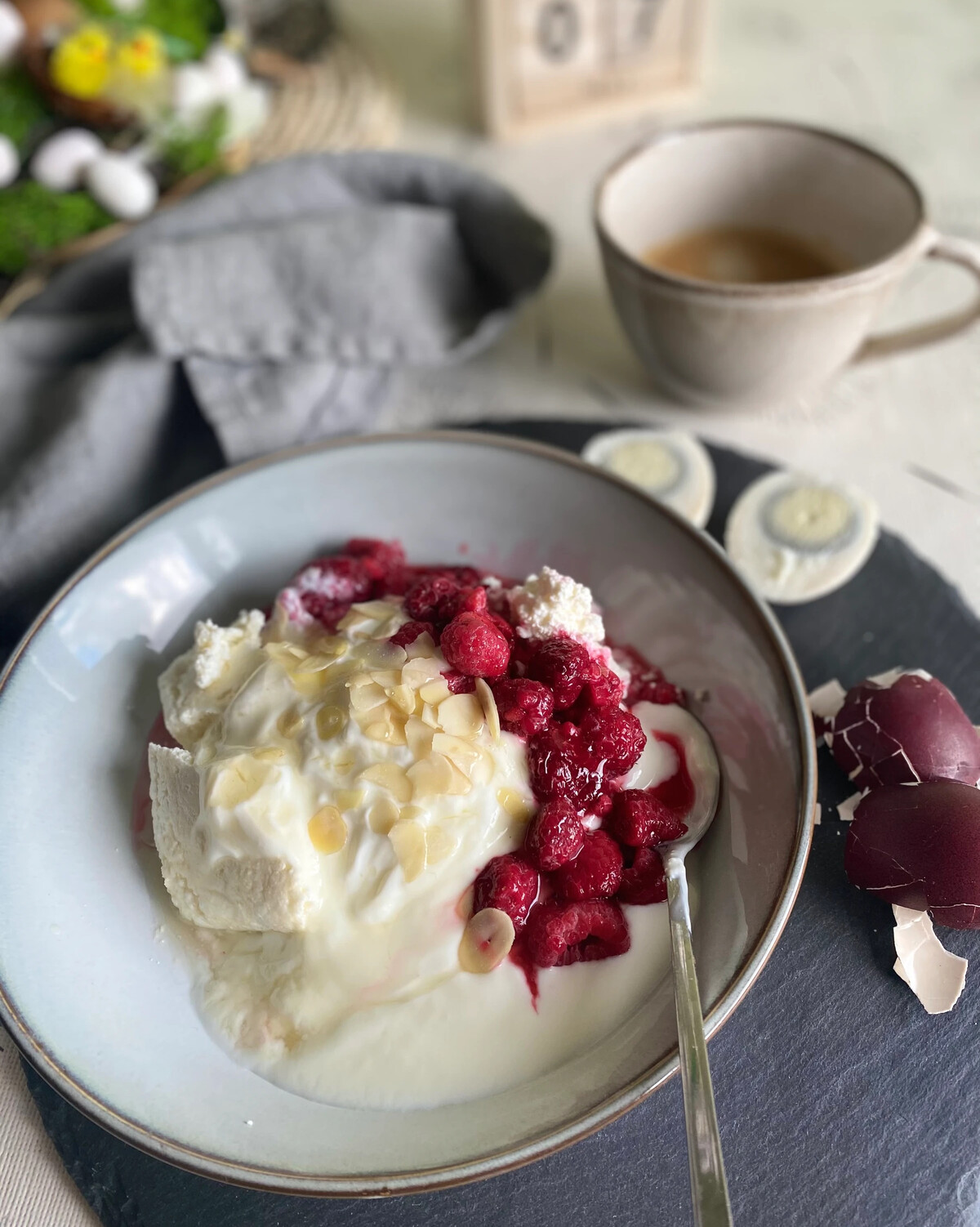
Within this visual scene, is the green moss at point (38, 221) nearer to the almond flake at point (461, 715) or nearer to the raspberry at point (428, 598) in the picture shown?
the raspberry at point (428, 598)

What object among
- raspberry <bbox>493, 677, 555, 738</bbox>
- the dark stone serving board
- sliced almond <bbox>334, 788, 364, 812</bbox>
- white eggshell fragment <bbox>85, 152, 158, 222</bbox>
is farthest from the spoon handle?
white eggshell fragment <bbox>85, 152, 158, 222</bbox>

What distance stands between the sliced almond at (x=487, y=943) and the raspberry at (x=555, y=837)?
8 cm

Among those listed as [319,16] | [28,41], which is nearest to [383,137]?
[319,16]

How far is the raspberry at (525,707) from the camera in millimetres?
1245

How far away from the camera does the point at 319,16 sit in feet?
9.04

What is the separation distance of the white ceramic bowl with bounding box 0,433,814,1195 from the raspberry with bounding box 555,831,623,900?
0.12 m

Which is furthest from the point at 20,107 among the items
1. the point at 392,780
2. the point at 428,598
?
the point at 392,780

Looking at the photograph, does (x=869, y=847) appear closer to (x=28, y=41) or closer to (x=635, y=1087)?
(x=635, y=1087)

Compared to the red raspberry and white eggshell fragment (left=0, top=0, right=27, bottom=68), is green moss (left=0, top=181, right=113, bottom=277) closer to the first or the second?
white eggshell fragment (left=0, top=0, right=27, bottom=68)

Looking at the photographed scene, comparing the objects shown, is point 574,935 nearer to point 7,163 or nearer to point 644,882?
point 644,882

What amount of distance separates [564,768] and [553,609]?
0.69ft

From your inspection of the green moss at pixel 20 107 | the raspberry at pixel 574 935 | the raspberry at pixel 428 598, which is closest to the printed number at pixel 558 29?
the green moss at pixel 20 107

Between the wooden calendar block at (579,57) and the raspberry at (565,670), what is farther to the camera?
the wooden calendar block at (579,57)

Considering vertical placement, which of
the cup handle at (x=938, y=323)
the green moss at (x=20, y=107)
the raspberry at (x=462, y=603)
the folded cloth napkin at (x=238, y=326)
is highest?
the green moss at (x=20, y=107)
